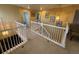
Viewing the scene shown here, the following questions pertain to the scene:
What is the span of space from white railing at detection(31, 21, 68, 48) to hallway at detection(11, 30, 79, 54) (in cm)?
6

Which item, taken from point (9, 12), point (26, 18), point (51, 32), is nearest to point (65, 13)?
point (51, 32)

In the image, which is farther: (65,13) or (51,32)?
(51,32)

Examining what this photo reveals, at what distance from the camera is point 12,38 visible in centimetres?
110

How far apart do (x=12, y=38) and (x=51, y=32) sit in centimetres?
48

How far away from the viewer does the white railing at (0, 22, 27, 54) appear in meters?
1.04

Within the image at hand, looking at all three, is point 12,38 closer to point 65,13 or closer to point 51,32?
point 51,32

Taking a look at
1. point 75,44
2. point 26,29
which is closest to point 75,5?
point 75,44

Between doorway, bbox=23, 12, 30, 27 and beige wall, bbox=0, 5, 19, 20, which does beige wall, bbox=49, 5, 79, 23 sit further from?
beige wall, bbox=0, 5, 19, 20

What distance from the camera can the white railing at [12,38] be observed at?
3.40 feet

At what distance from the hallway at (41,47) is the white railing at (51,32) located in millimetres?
55

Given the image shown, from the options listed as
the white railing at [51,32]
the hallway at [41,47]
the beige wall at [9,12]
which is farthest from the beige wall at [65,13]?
the beige wall at [9,12]

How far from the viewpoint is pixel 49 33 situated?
1.16 meters
